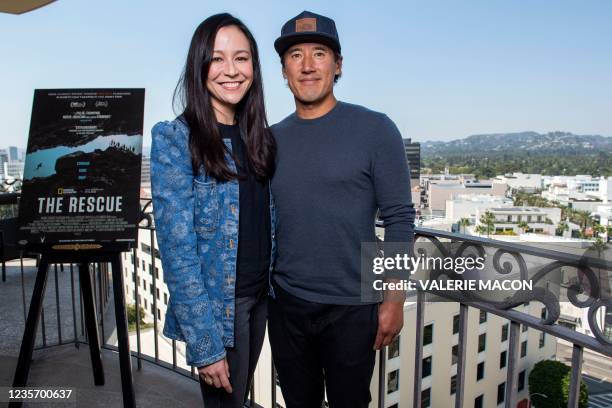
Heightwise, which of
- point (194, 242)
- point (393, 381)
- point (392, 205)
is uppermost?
point (392, 205)

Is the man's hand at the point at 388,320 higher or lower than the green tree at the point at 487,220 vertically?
higher

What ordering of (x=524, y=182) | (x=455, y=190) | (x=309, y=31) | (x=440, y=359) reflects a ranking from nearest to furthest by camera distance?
(x=309, y=31), (x=440, y=359), (x=455, y=190), (x=524, y=182)

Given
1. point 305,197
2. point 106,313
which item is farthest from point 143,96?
point 106,313

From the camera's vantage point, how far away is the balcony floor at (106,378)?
95.2 inches

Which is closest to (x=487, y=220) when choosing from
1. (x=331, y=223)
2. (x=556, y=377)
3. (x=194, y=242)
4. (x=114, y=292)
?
(x=556, y=377)

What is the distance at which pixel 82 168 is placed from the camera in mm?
2045

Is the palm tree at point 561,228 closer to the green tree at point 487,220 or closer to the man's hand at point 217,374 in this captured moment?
the green tree at point 487,220

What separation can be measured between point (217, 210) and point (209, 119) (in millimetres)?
260

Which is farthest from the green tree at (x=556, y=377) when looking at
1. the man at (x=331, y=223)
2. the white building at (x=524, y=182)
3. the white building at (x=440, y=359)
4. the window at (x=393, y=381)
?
the white building at (x=524, y=182)

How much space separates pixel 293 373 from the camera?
1.44m

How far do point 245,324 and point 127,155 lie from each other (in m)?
1.15

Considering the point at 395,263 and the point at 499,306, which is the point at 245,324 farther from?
the point at 499,306

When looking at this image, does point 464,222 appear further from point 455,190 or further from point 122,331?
point 122,331

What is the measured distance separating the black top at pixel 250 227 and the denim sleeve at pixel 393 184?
353 mm
